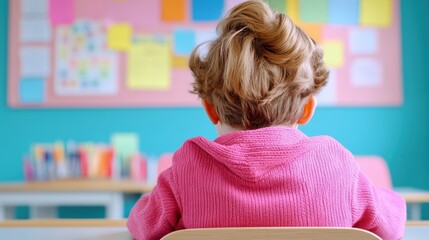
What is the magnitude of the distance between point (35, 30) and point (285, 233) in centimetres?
273

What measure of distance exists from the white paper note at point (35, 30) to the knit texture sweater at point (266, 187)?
237cm

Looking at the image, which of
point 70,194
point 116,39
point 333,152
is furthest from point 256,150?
point 116,39

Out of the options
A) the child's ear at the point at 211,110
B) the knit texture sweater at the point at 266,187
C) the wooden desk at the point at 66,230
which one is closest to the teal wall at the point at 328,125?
the wooden desk at the point at 66,230

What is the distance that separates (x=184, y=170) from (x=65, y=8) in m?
2.42

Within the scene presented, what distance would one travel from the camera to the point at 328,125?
9.92 feet

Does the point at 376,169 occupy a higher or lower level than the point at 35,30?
lower

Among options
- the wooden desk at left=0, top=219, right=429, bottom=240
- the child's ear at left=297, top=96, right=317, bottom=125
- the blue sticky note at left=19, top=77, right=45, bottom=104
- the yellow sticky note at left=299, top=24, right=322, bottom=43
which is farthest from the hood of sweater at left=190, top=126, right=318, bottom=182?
the blue sticky note at left=19, top=77, right=45, bottom=104

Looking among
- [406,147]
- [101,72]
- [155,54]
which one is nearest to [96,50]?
[101,72]

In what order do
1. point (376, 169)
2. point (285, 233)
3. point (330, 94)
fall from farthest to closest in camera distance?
1. point (330, 94)
2. point (376, 169)
3. point (285, 233)

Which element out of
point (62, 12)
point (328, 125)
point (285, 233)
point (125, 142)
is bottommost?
point (125, 142)

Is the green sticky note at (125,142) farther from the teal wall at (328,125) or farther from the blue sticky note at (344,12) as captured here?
the blue sticky note at (344,12)

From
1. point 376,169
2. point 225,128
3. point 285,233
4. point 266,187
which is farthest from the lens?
point 376,169

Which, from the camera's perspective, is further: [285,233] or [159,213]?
[159,213]

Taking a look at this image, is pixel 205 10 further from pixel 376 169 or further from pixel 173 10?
pixel 376 169
